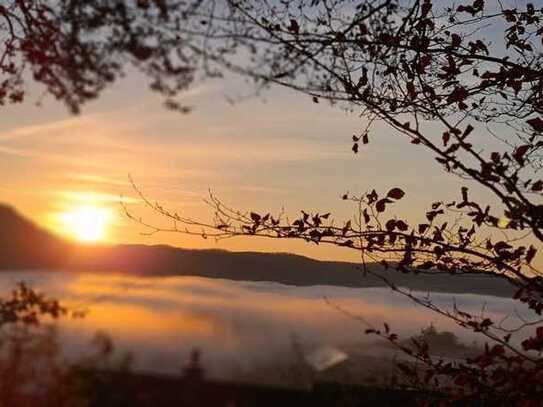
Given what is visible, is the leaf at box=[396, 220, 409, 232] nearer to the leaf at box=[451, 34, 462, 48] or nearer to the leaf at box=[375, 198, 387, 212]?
the leaf at box=[375, 198, 387, 212]

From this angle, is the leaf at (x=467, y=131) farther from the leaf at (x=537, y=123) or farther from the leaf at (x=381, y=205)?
the leaf at (x=537, y=123)

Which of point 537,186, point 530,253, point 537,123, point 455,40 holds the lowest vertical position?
point 530,253

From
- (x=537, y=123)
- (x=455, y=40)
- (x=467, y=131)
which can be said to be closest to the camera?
(x=467, y=131)

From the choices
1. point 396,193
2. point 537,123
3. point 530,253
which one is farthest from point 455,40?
point 530,253

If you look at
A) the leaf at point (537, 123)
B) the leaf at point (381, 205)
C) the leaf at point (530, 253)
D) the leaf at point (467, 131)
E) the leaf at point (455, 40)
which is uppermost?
the leaf at point (455, 40)

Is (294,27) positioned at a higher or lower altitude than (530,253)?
higher

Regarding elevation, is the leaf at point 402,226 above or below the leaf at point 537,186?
below

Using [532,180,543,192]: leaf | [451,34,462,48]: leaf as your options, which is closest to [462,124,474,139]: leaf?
[532,180,543,192]: leaf

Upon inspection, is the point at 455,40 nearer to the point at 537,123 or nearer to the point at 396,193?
the point at 537,123

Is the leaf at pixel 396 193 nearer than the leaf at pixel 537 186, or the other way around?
the leaf at pixel 537 186

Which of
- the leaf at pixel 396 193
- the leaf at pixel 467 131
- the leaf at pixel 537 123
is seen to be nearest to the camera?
the leaf at pixel 467 131

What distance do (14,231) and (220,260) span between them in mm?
1514

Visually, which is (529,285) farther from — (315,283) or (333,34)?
(333,34)

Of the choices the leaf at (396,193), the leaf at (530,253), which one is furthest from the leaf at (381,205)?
the leaf at (530,253)
